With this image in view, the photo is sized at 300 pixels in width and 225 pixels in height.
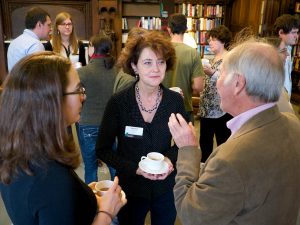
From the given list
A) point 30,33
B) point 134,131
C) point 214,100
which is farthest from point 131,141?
point 30,33

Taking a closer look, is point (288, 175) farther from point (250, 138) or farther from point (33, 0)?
point (33, 0)

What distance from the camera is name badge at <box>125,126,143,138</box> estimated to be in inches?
57.6

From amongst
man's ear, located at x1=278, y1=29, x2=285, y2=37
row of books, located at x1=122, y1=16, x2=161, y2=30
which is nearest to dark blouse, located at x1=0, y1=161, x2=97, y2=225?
man's ear, located at x1=278, y1=29, x2=285, y2=37

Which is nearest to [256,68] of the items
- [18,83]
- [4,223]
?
[18,83]

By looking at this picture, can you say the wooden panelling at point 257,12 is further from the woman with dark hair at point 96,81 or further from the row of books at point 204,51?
the woman with dark hair at point 96,81

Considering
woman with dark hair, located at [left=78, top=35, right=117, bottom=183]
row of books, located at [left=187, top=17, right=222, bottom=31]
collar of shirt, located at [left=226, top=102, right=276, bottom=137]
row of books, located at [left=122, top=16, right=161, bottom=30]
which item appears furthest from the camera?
row of books, located at [left=187, top=17, right=222, bottom=31]

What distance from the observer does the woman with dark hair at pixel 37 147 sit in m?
0.82

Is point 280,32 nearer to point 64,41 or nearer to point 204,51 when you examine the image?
point 64,41

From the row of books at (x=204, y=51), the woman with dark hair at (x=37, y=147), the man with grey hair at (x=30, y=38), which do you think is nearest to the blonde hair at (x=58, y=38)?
the man with grey hair at (x=30, y=38)

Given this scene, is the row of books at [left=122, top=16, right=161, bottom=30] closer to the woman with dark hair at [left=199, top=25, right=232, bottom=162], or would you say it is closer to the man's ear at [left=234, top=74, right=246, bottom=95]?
the woman with dark hair at [left=199, top=25, right=232, bottom=162]

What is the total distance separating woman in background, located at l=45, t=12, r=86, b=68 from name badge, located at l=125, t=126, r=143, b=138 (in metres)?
2.05

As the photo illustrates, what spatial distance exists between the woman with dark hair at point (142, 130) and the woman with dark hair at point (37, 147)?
1.86 feet

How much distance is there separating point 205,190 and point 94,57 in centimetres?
169

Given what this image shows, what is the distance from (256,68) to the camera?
0.92 metres
